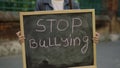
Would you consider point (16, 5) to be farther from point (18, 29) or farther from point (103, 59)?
point (103, 59)

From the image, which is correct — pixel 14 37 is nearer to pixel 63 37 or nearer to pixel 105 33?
pixel 105 33

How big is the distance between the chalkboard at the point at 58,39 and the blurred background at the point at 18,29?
3.94 m

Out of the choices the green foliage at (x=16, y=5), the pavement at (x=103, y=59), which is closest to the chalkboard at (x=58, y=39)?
the pavement at (x=103, y=59)

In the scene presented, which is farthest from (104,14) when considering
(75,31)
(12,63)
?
(75,31)

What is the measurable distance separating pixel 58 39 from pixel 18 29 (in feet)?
19.0

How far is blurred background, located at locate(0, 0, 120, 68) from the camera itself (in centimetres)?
925

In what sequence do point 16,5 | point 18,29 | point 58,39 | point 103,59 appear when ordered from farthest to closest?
point 16,5
point 18,29
point 103,59
point 58,39

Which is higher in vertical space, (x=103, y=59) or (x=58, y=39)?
(x=58, y=39)

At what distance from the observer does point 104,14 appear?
14.0 m

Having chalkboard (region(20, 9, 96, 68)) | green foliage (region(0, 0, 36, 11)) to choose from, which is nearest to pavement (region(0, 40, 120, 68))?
green foliage (region(0, 0, 36, 11))

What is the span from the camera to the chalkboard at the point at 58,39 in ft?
14.7

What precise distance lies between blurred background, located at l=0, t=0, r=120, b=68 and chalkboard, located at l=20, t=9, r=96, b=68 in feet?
12.9

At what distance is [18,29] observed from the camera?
1023cm

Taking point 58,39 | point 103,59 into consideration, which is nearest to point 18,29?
point 103,59
